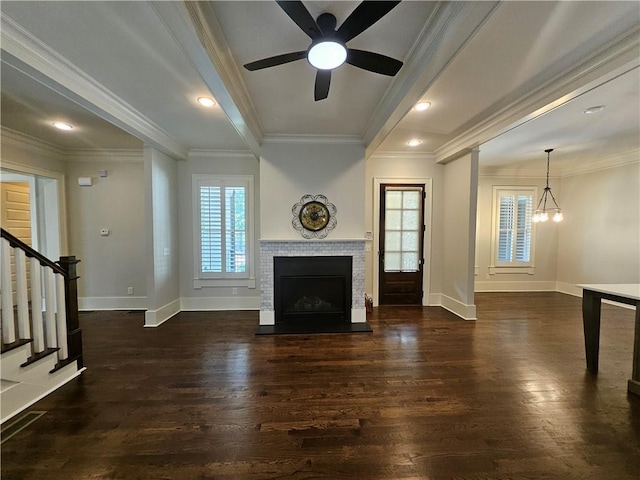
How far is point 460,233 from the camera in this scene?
14.4 feet

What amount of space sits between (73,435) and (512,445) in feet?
9.67

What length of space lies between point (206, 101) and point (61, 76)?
3.70 ft

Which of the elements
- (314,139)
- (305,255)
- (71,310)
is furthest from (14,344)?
(314,139)

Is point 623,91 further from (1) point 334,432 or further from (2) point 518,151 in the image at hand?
(1) point 334,432

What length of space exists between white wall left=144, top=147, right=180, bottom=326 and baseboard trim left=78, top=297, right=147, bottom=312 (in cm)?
73

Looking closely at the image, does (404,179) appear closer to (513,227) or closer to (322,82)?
(513,227)

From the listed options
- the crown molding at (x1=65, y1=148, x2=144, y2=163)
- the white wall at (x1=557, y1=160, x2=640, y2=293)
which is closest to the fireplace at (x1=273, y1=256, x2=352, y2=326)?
the crown molding at (x1=65, y1=148, x2=144, y2=163)

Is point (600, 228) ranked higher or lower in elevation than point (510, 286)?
higher

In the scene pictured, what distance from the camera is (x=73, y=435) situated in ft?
6.04

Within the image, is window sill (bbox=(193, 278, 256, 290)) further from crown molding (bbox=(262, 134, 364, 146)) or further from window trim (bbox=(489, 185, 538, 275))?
window trim (bbox=(489, 185, 538, 275))

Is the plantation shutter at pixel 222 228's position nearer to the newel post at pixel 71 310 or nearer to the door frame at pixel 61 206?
the newel post at pixel 71 310

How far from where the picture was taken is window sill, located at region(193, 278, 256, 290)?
469 centimetres

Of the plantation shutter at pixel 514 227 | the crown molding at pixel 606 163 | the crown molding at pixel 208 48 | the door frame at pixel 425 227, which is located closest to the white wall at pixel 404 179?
the door frame at pixel 425 227

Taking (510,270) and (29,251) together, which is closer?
(29,251)
